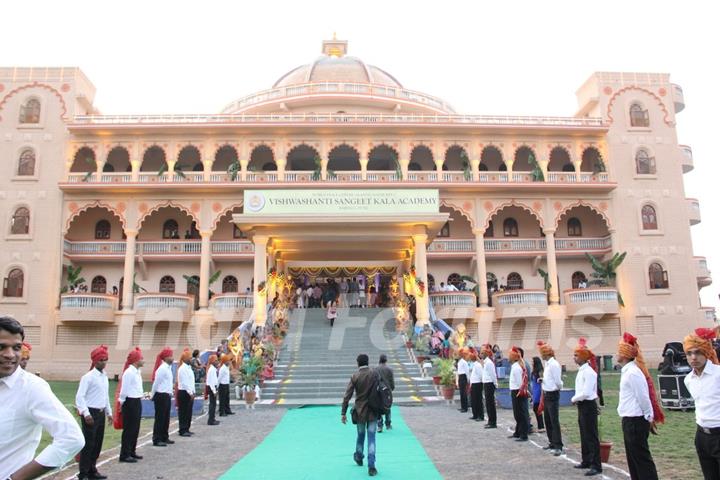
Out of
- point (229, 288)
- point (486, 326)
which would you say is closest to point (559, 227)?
point (486, 326)

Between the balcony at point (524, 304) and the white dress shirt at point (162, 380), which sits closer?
the white dress shirt at point (162, 380)

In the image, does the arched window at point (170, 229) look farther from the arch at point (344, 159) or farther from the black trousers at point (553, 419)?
the black trousers at point (553, 419)

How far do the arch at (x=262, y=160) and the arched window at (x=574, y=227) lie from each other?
56.0ft

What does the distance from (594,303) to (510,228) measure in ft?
20.9

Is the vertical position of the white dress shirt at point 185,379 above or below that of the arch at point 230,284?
below

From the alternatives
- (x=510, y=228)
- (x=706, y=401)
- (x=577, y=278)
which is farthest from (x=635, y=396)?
(x=577, y=278)

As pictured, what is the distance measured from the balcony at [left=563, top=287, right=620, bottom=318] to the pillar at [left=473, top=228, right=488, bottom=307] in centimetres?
444

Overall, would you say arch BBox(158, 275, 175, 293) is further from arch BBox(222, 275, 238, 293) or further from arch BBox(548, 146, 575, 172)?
arch BBox(548, 146, 575, 172)

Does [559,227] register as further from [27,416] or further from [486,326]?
[27,416]

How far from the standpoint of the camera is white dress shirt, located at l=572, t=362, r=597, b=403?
7789 mm

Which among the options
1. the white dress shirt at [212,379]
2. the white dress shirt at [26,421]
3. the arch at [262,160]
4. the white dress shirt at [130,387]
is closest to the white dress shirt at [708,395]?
the white dress shirt at [26,421]

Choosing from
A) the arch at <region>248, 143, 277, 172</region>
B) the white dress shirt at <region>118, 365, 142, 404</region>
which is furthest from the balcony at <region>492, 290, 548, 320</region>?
the white dress shirt at <region>118, 365, 142, 404</region>

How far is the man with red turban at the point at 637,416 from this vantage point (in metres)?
6.08

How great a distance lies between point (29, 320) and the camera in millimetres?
27375
